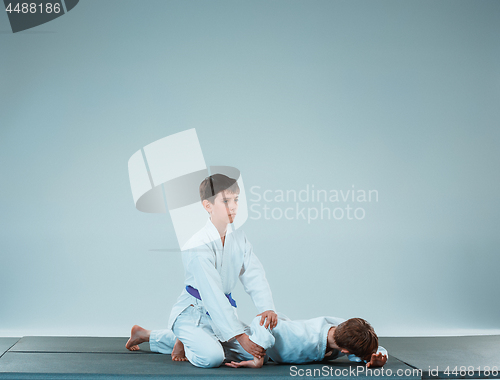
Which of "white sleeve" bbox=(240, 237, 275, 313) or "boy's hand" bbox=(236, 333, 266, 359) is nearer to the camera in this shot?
"boy's hand" bbox=(236, 333, 266, 359)

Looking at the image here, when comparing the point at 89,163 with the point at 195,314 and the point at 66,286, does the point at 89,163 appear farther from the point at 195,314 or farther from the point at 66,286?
the point at 195,314

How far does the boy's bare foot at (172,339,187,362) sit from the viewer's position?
2187 mm

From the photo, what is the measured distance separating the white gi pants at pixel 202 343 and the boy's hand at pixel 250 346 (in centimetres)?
11

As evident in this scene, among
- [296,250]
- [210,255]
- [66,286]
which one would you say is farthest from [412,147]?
[66,286]

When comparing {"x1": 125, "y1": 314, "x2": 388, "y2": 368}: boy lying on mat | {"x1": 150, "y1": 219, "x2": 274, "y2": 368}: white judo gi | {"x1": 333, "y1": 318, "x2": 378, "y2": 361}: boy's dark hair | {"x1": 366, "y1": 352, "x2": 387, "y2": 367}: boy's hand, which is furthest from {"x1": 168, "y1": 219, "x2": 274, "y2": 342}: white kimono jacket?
{"x1": 366, "y1": 352, "x2": 387, "y2": 367}: boy's hand

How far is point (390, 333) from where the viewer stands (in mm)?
3484

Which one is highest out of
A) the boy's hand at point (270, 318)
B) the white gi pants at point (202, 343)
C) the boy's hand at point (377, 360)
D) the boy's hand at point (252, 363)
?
the boy's hand at point (270, 318)

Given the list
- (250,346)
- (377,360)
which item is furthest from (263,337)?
(377,360)

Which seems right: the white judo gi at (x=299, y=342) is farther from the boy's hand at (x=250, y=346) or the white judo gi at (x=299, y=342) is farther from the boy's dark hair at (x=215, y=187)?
the boy's dark hair at (x=215, y=187)

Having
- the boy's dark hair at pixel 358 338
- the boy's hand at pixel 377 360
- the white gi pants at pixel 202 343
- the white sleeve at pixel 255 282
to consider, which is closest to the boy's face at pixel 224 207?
the white sleeve at pixel 255 282

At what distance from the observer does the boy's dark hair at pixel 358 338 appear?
1897 millimetres

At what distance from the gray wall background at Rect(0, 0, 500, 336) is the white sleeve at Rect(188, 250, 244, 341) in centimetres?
157

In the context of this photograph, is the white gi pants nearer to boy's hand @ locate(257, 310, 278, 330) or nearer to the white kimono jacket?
the white kimono jacket

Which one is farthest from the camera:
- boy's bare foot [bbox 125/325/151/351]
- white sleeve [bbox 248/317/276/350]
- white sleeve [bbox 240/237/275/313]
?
boy's bare foot [bbox 125/325/151/351]
